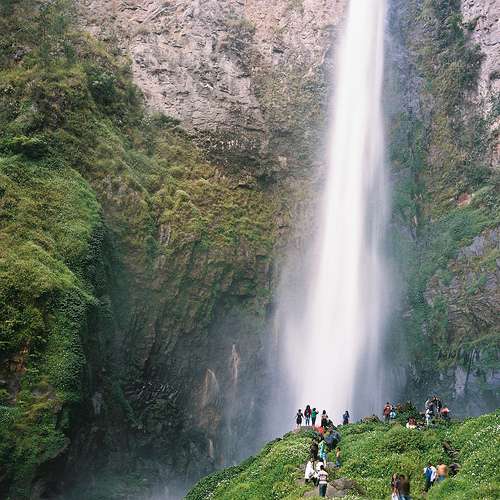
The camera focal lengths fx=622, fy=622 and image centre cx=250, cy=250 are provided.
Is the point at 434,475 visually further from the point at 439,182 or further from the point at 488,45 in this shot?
the point at 488,45

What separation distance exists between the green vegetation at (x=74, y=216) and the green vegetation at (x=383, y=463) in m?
6.08

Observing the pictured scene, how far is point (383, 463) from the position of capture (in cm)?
1667

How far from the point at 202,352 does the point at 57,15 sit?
18953 mm

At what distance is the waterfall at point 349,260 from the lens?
30188mm

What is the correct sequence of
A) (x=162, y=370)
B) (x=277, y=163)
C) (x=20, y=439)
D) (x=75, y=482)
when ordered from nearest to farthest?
(x=20, y=439) → (x=75, y=482) → (x=162, y=370) → (x=277, y=163)

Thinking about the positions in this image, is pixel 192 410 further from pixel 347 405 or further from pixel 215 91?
pixel 215 91

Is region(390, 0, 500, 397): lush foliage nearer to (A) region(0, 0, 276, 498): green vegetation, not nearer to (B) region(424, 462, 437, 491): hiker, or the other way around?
(A) region(0, 0, 276, 498): green vegetation

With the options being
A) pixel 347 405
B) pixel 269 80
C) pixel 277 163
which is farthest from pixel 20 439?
pixel 269 80

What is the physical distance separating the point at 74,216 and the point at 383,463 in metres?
15.1

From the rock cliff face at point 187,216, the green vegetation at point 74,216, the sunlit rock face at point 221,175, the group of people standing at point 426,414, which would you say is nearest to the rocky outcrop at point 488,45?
the rock cliff face at point 187,216

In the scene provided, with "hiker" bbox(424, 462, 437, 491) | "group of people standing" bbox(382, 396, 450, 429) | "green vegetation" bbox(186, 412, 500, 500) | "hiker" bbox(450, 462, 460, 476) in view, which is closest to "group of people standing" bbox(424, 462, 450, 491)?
"hiker" bbox(424, 462, 437, 491)

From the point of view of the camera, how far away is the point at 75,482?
846 inches

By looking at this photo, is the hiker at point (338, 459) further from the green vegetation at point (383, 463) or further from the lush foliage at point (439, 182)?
the lush foliage at point (439, 182)

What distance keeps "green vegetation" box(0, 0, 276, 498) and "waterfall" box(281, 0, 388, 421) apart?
12.1ft
